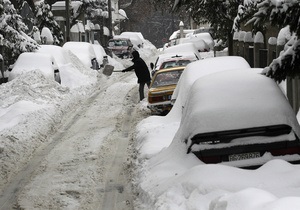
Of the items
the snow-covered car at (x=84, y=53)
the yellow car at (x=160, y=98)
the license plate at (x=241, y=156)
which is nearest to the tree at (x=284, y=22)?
the license plate at (x=241, y=156)

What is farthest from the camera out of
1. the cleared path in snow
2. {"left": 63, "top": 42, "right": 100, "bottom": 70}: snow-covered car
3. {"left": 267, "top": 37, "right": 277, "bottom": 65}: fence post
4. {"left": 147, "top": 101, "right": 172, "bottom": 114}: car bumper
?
{"left": 63, "top": 42, "right": 100, "bottom": 70}: snow-covered car

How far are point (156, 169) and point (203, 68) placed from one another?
4758 mm

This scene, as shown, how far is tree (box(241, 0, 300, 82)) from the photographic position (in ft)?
25.4

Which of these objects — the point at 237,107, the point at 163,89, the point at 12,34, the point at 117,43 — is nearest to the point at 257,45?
the point at 163,89

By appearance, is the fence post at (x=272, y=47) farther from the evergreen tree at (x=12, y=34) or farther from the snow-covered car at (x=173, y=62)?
the evergreen tree at (x=12, y=34)

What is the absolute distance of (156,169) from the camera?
1078cm

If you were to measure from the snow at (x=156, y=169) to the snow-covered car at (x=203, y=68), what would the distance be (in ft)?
2.16

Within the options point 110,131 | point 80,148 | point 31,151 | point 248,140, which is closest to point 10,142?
point 31,151

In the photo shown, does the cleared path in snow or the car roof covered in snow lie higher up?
the car roof covered in snow

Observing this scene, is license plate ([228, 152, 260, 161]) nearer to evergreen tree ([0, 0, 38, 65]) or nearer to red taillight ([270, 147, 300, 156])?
red taillight ([270, 147, 300, 156])

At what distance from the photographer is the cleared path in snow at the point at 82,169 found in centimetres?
1020

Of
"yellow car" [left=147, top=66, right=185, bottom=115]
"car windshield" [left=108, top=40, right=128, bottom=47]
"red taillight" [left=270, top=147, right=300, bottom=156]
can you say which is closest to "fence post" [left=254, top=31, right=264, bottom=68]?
"yellow car" [left=147, top=66, right=185, bottom=115]

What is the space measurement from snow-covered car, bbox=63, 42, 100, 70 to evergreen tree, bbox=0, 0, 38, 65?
19.7 feet

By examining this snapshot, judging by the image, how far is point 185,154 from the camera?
976 cm
